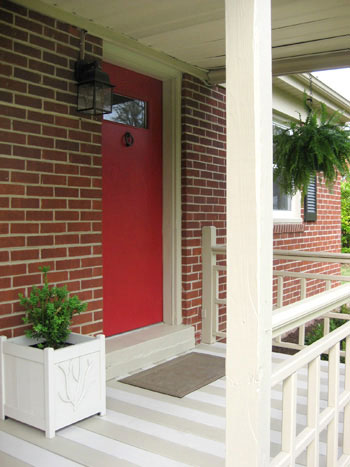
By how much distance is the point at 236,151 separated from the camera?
1.29m

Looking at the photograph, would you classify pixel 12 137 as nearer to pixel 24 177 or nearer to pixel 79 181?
pixel 24 177

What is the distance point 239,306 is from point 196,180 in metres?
2.71

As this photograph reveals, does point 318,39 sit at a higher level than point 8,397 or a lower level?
higher

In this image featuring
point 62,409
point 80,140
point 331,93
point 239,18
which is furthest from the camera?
point 331,93

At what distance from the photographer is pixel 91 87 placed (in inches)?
111

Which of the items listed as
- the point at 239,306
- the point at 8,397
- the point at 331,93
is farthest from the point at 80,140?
the point at 331,93

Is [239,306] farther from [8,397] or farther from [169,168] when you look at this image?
[169,168]

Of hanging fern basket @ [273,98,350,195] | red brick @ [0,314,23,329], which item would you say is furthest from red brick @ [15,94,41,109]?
hanging fern basket @ [273,98,350,195]

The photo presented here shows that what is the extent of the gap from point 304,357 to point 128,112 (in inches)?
97.4

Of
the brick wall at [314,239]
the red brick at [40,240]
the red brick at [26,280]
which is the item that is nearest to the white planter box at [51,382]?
the red brick at [26,280]

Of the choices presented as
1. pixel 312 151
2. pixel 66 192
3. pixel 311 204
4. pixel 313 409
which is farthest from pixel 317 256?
pixel 311 204

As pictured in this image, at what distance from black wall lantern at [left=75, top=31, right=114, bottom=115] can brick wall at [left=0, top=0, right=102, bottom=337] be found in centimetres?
5

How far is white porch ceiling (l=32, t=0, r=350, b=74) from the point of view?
2699 mm

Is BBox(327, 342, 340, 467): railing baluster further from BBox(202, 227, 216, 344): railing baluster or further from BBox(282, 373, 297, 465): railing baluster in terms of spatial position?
BBox(202, 227, 216, 344): railing baluster
